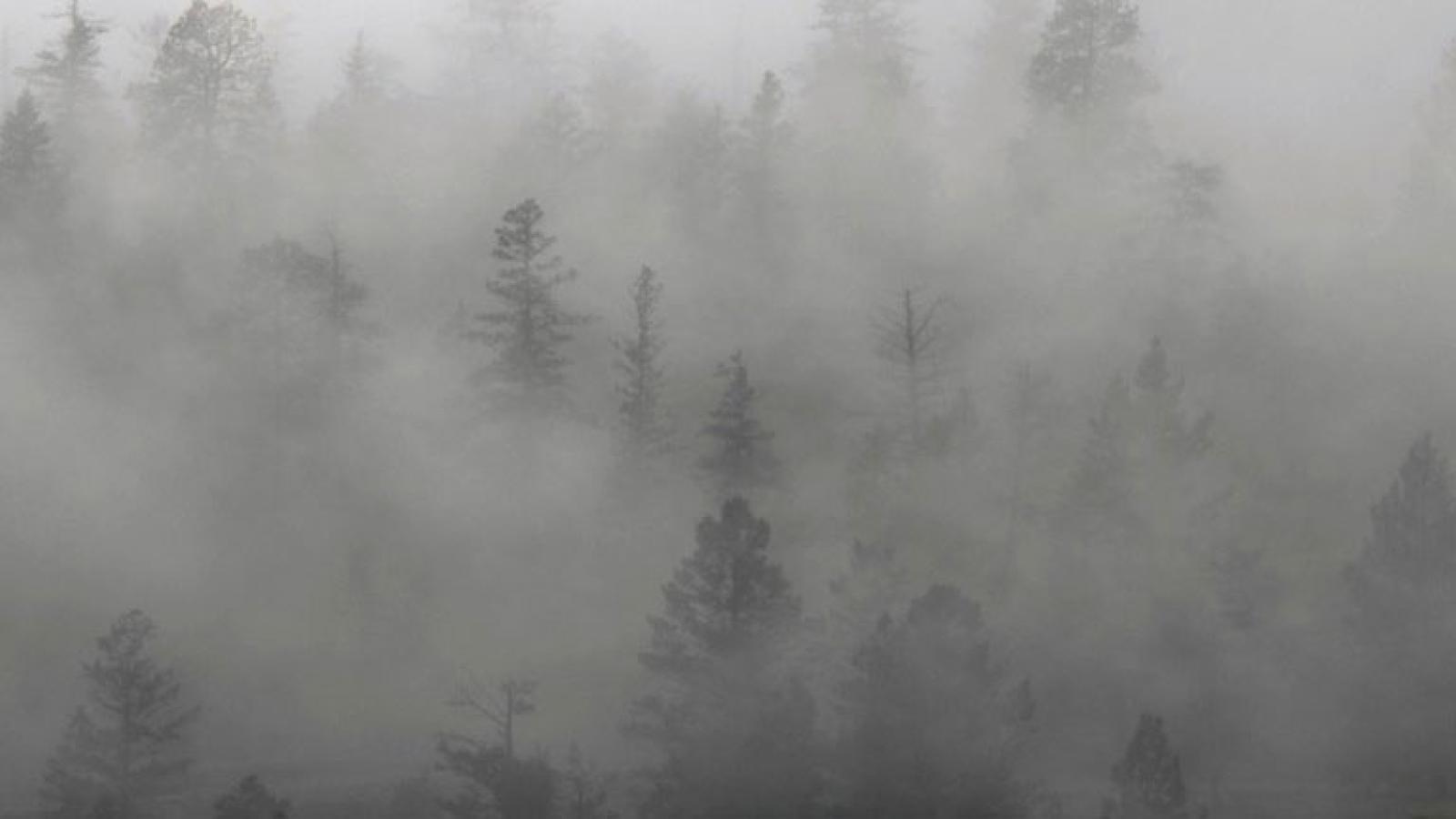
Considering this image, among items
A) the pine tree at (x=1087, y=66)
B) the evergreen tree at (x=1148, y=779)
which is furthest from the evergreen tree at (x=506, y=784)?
the pine tree at (x=1087, y=66)

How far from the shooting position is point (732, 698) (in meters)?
47.3

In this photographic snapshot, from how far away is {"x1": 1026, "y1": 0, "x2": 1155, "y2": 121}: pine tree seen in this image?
76.9 metres

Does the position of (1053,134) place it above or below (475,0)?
below

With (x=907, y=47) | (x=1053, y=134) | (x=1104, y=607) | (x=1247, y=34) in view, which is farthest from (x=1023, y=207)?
(x=1247, y=34)

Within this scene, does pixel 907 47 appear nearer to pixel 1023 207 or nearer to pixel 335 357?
pixel 1023 207

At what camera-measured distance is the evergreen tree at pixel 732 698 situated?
45.5 metres

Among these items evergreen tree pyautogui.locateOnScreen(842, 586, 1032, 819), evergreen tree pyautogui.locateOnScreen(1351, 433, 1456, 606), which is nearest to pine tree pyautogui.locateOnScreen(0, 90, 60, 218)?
evergreen tree pyautogui.locateOnScreen(842, 586, 1032, 819)

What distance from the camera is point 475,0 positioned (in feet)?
318

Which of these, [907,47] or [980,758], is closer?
[980,758]

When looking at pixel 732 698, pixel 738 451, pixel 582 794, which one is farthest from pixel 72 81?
pixel 732 698

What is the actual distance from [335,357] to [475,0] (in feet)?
118

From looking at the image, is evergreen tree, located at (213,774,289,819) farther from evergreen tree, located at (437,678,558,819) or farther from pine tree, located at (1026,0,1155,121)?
pine tree, located at (1026,0,1155,121)

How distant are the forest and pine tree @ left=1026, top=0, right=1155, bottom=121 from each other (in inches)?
7.5

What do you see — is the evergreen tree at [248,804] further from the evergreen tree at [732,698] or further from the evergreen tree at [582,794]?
the evergreen tree at [732,698]
